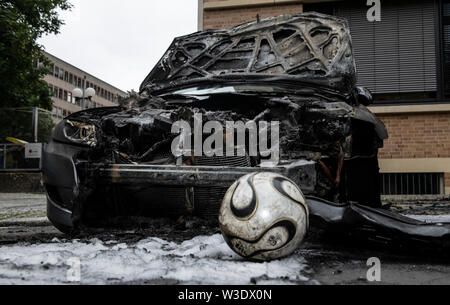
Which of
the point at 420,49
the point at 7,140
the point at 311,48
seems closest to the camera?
the point at 311,48

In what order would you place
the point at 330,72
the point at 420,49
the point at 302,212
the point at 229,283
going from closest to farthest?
the point at 229,283
the point at 302,212
the point at 330,72
the point at 420,49

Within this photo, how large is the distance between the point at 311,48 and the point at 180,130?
2.01 meters

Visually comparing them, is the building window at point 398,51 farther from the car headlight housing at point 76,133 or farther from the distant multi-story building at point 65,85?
the distant multi-story building at point 65,85

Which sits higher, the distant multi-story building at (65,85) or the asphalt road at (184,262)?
the distant multi-story building at (65,85)

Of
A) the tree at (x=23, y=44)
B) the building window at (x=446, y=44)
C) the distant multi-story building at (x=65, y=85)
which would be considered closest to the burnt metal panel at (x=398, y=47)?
the building window at (x=446, y=44)

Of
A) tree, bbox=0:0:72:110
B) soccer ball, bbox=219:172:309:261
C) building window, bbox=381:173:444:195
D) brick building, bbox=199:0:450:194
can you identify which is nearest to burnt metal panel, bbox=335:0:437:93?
brick building, bbox=199:0:450:194

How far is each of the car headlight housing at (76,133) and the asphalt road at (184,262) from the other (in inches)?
30.0

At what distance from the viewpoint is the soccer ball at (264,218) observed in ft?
7.83

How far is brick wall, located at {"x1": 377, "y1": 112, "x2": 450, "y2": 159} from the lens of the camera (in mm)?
8914

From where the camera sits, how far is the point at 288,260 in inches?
103

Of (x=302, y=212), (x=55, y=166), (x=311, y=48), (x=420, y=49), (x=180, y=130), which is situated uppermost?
(x=420, y=49)

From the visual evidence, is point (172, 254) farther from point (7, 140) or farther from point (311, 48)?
point (7, 140)
